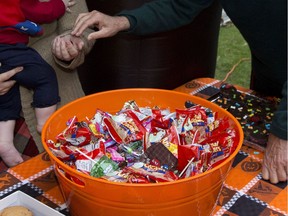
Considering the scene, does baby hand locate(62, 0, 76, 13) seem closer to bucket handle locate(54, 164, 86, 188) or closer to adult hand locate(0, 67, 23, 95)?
adult hand locate(0, 67, 23, 95)

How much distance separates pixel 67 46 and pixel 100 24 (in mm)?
185

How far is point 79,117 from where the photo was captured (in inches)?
43.8

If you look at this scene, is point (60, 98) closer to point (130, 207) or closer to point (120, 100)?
point (120, 100)

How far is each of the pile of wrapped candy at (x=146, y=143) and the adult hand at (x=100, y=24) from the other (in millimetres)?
297

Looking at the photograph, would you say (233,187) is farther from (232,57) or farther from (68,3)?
(232,57)

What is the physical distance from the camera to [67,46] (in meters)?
1.44

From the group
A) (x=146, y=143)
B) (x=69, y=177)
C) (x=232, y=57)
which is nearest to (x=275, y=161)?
(x=146, y=143)

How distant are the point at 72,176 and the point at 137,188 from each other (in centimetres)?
13

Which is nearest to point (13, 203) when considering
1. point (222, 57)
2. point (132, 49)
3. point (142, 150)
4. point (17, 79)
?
point (142, 150)

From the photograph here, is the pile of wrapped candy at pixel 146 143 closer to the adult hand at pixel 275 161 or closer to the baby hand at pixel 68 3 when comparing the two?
the adult hand at pixel 275 161

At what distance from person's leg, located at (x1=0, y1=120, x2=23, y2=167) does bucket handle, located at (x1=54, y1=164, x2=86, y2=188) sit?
0.73 metres

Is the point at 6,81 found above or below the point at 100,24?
below

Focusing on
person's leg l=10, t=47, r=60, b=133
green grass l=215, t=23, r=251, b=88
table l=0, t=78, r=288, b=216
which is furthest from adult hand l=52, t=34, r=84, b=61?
green grass l=215, t=23, r=251, b=88

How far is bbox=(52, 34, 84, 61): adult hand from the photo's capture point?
4.71ft
